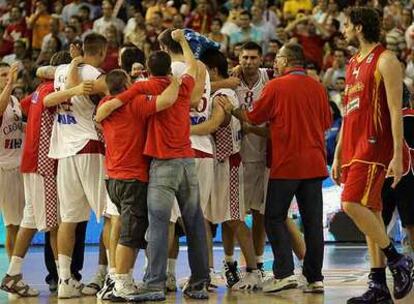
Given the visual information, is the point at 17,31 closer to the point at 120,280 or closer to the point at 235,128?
the point at 235,128

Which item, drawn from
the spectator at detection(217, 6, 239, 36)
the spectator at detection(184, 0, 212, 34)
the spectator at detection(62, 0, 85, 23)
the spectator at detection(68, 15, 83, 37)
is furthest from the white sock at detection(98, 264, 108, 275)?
the spectator at detection(62, 0, 85, 23)

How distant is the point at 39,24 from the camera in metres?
23.4

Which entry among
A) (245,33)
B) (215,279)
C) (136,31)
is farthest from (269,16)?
(215,279)

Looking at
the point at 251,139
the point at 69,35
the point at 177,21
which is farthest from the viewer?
the point at 69,35

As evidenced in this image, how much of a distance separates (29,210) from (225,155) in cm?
197

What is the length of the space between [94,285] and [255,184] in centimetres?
189

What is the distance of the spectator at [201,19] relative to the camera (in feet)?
72.7

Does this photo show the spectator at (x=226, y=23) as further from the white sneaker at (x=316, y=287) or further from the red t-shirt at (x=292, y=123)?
the white sneaker at (x=316, y=287)

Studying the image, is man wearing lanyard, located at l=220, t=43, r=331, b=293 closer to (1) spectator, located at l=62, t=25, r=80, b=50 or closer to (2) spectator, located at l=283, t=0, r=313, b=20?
(2) spectator, located at l=283, t=0, r=313, b=20

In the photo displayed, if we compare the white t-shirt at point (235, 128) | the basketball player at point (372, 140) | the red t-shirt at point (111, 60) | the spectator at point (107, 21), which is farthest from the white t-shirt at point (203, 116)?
the spectator at point (107, 21)

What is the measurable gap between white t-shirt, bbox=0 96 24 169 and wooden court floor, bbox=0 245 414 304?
1290 mm

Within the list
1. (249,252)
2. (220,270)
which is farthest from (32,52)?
(249,252)

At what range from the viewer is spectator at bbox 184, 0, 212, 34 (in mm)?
22172

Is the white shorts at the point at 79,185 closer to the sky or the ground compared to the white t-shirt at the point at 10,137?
closer to the ground
